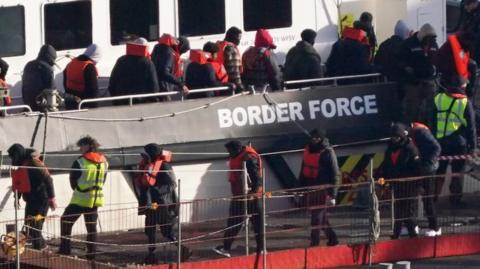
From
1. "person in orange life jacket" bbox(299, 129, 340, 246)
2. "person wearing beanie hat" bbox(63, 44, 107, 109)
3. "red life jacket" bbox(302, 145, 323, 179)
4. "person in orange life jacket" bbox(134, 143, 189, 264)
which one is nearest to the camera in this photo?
"person in orange life jacket" bbox(134, 143, 189, 264)

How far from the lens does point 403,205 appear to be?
1789cm

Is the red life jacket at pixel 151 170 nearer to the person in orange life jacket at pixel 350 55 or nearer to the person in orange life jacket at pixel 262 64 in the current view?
the person in orange life jacket at pixel 262 64

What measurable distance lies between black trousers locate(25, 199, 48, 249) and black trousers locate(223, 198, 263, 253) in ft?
6.52

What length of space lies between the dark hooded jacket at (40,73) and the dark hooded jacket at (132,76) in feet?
2.63

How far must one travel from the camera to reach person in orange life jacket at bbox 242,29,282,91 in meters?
19.5

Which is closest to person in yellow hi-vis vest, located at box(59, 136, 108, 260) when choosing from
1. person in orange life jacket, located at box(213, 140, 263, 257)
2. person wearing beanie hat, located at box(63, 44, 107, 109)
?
person in orange life jacket, located at box(213, 140, 263, 257)

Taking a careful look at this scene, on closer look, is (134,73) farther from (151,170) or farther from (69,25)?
(151,170)

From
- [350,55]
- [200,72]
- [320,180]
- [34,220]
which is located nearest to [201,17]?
[200,72]

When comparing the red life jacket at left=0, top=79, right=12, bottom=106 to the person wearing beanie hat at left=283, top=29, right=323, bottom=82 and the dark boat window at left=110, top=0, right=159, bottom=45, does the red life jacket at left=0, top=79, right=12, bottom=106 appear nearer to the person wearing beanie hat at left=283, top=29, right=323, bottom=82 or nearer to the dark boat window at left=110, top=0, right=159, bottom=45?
the dark boat window at left=110, top=0, right=159, bottom=45

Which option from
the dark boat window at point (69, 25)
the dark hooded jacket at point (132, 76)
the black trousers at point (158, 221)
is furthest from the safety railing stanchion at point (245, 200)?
the dark boat window at point (69, 25)

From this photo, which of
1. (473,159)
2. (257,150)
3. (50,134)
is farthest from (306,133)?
(50,134)

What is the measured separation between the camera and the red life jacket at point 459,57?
66.5ft

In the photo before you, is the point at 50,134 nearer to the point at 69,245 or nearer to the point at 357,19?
the point at 69,245

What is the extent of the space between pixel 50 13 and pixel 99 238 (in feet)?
10.8
